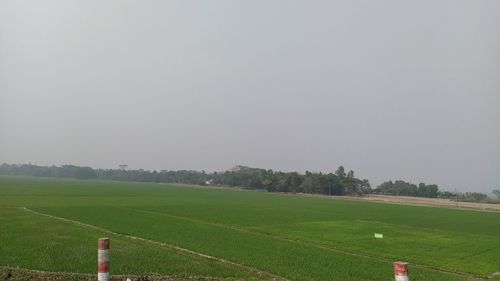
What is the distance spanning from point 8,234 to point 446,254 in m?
20.0

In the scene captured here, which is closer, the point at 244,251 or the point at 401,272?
the point at 401,272

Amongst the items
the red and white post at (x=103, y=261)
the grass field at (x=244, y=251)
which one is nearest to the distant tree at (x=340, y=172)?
the grass field at (x=244, y=251)

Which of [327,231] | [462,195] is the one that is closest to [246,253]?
[327,231]

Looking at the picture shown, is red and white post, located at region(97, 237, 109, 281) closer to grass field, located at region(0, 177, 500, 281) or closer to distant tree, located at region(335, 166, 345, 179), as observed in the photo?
grass field, located at region(0, 177, 500, 281)

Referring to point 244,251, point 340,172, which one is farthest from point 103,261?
point 340,172

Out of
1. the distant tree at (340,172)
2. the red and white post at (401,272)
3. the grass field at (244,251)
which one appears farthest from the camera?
the distant tree at (340,172)

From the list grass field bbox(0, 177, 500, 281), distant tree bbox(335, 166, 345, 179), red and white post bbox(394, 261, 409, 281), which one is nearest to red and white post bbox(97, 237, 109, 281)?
red and white post bbox(394, 261, 409, 281)

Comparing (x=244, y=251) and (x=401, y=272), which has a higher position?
(x=401, y=272)

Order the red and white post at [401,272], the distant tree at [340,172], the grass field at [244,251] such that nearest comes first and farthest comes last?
the red and white post at [401,272] → the grass field at [244,251] → the distant tree at [340,172]

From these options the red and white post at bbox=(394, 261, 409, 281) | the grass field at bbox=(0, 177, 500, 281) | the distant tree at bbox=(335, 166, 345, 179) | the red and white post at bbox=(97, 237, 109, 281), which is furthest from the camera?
the distant tree at bbox=(335, 166, 345, 179)

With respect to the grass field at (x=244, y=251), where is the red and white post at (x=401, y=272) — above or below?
above

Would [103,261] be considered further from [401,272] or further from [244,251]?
[244,251]

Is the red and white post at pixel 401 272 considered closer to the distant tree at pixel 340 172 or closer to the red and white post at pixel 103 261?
the red and white post at pixel 103 261

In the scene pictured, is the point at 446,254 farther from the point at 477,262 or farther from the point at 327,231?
the point at 327,231
